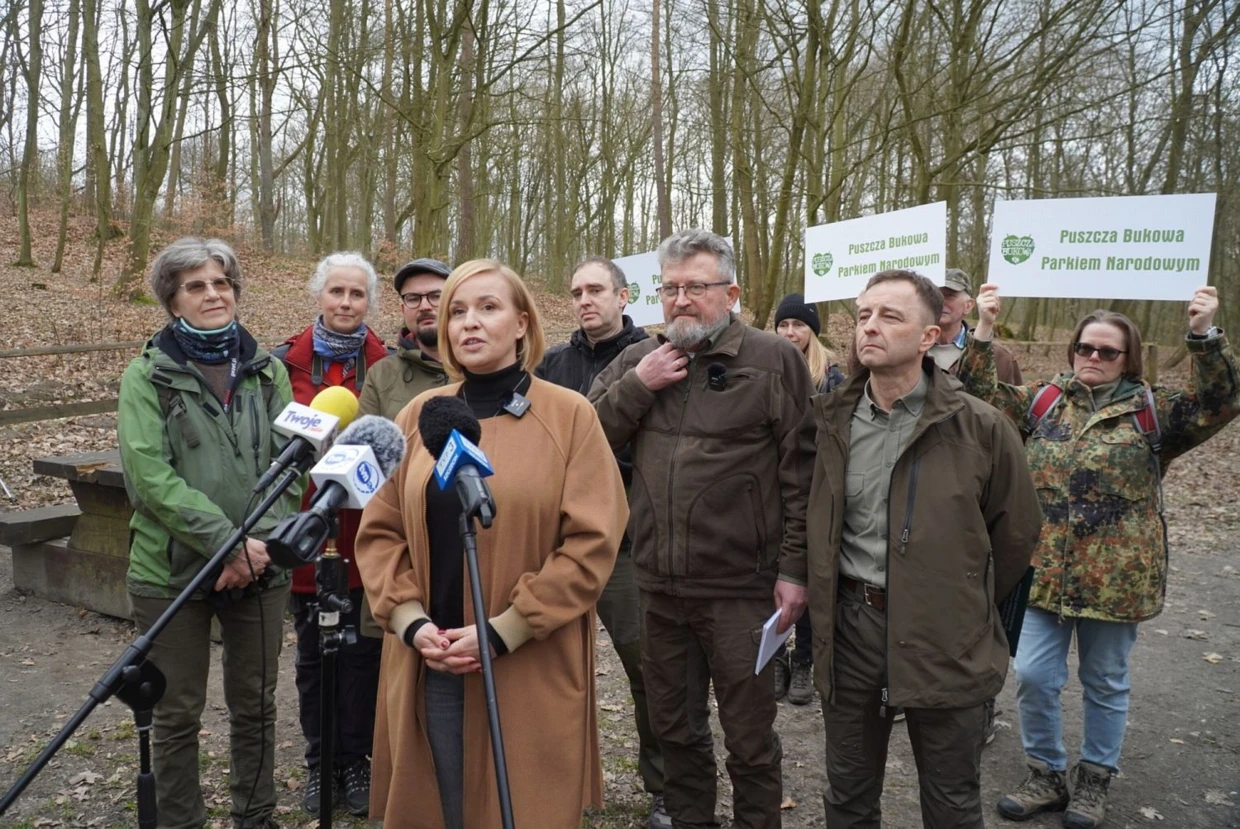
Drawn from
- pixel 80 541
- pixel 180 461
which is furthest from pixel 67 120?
pixel 180 461

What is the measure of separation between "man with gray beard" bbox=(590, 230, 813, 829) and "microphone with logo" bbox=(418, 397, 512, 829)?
1.41 meters

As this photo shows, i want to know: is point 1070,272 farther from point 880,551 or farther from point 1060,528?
point 880,551

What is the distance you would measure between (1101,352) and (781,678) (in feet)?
8.79

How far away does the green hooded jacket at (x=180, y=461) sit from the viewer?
3.06 meters

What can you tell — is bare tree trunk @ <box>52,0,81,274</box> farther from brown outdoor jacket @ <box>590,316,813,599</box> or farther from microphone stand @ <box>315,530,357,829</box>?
microphone stand @ <box>315,530,357,829</box>

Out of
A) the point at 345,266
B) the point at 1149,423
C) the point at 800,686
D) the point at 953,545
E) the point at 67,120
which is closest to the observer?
the point at 953,545

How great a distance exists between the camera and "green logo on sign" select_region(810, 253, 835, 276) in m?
5.59

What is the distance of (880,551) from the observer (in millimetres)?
2928

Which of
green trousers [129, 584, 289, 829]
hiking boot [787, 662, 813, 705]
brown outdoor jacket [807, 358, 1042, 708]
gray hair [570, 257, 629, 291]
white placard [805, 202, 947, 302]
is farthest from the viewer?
hiking boot [787, 662, 813, 705]

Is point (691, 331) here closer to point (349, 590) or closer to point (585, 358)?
point (585, 358)

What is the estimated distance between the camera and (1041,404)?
3949 millimetres

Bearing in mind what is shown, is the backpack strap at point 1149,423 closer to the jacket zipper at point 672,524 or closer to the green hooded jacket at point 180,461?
the jacket zipper at point 672,524

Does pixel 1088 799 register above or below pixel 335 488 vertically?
below

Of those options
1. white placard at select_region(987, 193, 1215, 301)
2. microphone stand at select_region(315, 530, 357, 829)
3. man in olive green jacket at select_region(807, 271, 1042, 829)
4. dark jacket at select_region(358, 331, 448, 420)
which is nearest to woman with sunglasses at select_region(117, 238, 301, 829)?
dark jacket at select_region(358, 331, 448, 420)
